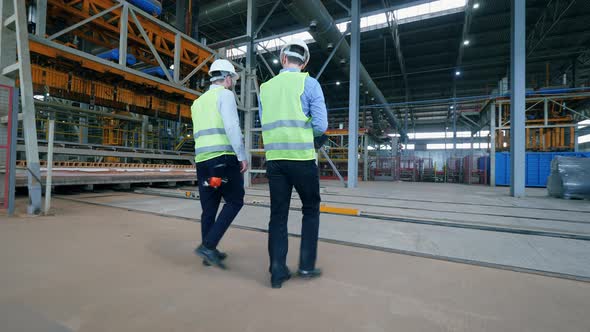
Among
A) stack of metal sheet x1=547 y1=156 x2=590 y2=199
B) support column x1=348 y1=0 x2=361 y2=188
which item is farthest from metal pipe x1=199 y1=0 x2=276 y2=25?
stack of metal sheet x1=547 y1=156 x2=590 y2=199

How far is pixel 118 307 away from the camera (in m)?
1.35

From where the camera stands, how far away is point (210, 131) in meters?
2.12

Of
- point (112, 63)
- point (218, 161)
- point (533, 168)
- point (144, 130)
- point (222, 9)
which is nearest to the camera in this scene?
point (218, 161)

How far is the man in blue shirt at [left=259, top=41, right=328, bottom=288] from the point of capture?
1732 mm

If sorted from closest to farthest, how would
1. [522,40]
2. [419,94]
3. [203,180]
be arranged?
[203,180]
[522,40]
[419,94]

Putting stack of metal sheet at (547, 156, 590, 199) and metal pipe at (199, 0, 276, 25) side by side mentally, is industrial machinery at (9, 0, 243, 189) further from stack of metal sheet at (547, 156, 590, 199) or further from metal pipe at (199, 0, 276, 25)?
stack of metal sheet at (547, 156, 590, 199)

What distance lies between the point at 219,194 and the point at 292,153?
2.78 feet

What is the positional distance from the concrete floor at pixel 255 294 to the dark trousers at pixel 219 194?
0.28 m

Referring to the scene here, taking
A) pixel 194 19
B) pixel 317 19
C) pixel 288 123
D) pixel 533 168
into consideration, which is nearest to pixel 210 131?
pixel 288 123

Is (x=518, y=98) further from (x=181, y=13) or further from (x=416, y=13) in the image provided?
(x=181, y=13)

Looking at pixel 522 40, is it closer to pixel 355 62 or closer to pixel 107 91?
pixel 355 62

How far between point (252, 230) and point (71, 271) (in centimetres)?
165

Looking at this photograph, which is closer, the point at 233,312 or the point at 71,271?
the point at 233,312

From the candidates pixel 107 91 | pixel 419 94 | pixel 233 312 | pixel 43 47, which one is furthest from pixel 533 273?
pixel 419 94
